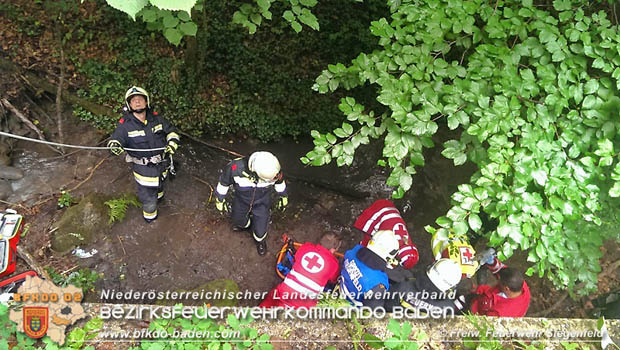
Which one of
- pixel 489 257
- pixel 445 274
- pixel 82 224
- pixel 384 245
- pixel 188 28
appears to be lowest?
pixel 489 257

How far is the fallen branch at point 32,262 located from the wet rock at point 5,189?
1.07 metres

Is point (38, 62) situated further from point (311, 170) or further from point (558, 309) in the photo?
point (558, 309)

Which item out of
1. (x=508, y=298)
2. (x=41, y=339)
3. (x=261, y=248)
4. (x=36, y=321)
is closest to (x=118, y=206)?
(x=261, y=248)

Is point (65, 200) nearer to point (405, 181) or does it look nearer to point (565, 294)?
point (405, 181)

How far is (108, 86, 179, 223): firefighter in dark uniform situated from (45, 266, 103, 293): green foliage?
0.97 m

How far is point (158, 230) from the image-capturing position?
4.89m

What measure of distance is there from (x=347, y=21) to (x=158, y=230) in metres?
4.64

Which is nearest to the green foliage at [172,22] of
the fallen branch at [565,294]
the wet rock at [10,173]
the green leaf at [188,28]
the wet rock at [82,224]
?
the green leaf at [188,28]

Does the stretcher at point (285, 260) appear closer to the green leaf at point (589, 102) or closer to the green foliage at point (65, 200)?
the green foliage at point (65, 200)

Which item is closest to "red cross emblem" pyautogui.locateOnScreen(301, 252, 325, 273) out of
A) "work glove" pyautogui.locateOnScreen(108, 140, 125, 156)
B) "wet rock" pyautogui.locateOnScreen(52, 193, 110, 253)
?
"work glove" pyautogui.locateOnScreen(108, 140, 125, 156)

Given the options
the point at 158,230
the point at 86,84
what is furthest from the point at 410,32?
the point at 86,84

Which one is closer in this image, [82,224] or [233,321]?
[233,321]

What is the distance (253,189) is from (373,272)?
6.11 feet

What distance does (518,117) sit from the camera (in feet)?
8.10
